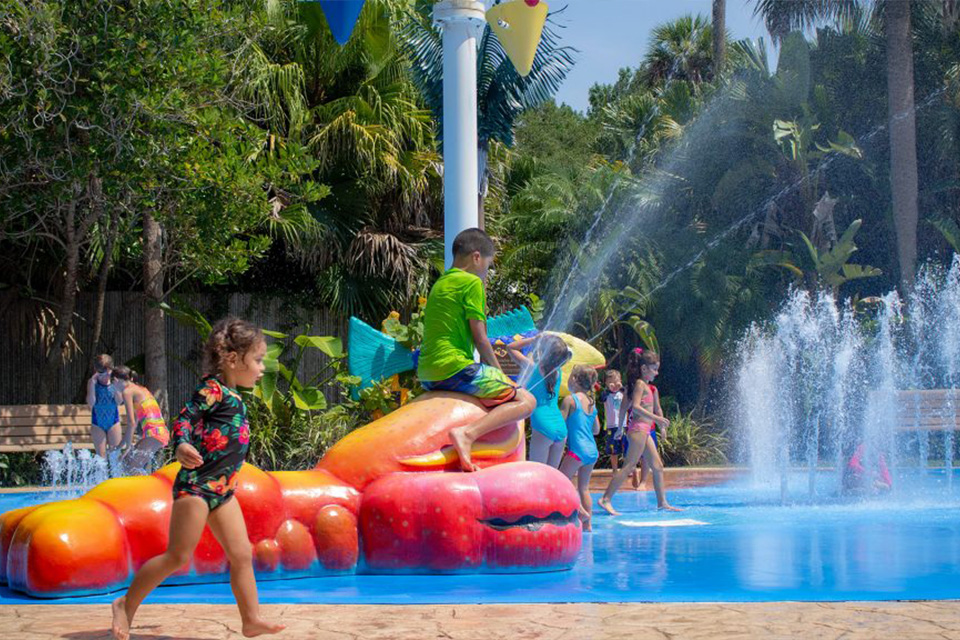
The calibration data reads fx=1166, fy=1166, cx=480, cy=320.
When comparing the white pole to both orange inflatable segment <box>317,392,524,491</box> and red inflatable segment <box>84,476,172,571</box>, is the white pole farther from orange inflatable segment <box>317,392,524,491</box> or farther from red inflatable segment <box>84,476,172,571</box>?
red inflatable segment <box>84,476,172,571</box>

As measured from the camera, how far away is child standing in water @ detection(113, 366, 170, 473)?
11.5 m

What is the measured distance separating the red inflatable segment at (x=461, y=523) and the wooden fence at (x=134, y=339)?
1229 cm

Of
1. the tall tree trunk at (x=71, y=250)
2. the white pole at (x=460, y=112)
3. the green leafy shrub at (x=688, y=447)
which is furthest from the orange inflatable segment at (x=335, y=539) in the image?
the green leafy shrub at (x=688, y=447)

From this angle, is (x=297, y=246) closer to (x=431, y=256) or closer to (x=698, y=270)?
(x=431, y=256)

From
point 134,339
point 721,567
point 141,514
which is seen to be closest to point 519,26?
point 721,567

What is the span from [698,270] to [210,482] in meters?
16.3

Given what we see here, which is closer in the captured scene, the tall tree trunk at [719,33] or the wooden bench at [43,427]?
the wooden bench at [43,427]

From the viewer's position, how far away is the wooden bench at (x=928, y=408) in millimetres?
13733

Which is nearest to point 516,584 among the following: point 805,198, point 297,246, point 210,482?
point 210,482

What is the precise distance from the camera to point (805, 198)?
70.9 ft

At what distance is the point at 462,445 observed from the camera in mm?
6676

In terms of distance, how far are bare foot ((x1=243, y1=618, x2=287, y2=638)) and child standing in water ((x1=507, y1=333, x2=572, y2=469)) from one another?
13.8ft

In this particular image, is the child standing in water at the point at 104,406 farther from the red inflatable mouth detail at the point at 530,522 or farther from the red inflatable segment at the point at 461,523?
the red inflatable mouth detail at the point at 530,522

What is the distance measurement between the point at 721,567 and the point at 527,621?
2.28m
